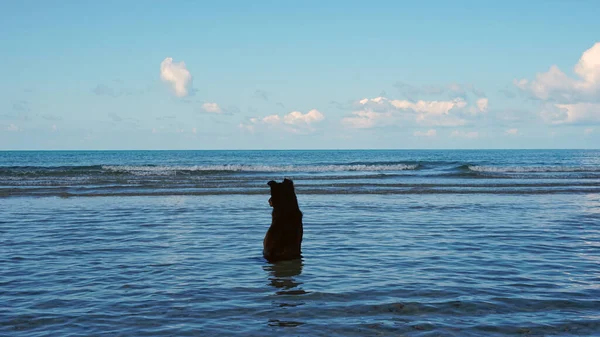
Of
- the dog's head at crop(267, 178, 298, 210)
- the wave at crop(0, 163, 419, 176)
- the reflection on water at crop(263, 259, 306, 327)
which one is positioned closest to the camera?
the reflection on water at crop(263, 259, 306, 327)

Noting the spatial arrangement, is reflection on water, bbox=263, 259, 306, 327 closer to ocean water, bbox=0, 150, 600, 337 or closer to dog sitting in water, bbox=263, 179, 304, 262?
ocean water, bbox=0, 150, 600, 337

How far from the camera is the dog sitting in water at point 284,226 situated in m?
10.5

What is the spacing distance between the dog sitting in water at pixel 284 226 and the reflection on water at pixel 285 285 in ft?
0.75

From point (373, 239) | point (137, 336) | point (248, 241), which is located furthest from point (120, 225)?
point (137, 336)

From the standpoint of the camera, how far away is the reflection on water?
7.16 m

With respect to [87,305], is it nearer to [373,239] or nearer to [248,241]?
[248,241]

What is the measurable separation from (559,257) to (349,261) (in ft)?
13.8

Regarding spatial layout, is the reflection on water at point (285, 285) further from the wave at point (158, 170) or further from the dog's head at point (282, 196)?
the wave at point (158, 170)

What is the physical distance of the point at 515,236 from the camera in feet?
45.3

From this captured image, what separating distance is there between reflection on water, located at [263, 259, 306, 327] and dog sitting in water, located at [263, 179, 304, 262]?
23 cm

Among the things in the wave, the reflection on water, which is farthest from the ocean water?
the wave

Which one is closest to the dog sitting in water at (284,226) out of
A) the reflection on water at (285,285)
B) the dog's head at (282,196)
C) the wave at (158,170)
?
the dog's head at (282,196)

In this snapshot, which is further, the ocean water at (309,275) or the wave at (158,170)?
the wave at (158,170)

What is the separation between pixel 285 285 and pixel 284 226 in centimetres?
194
